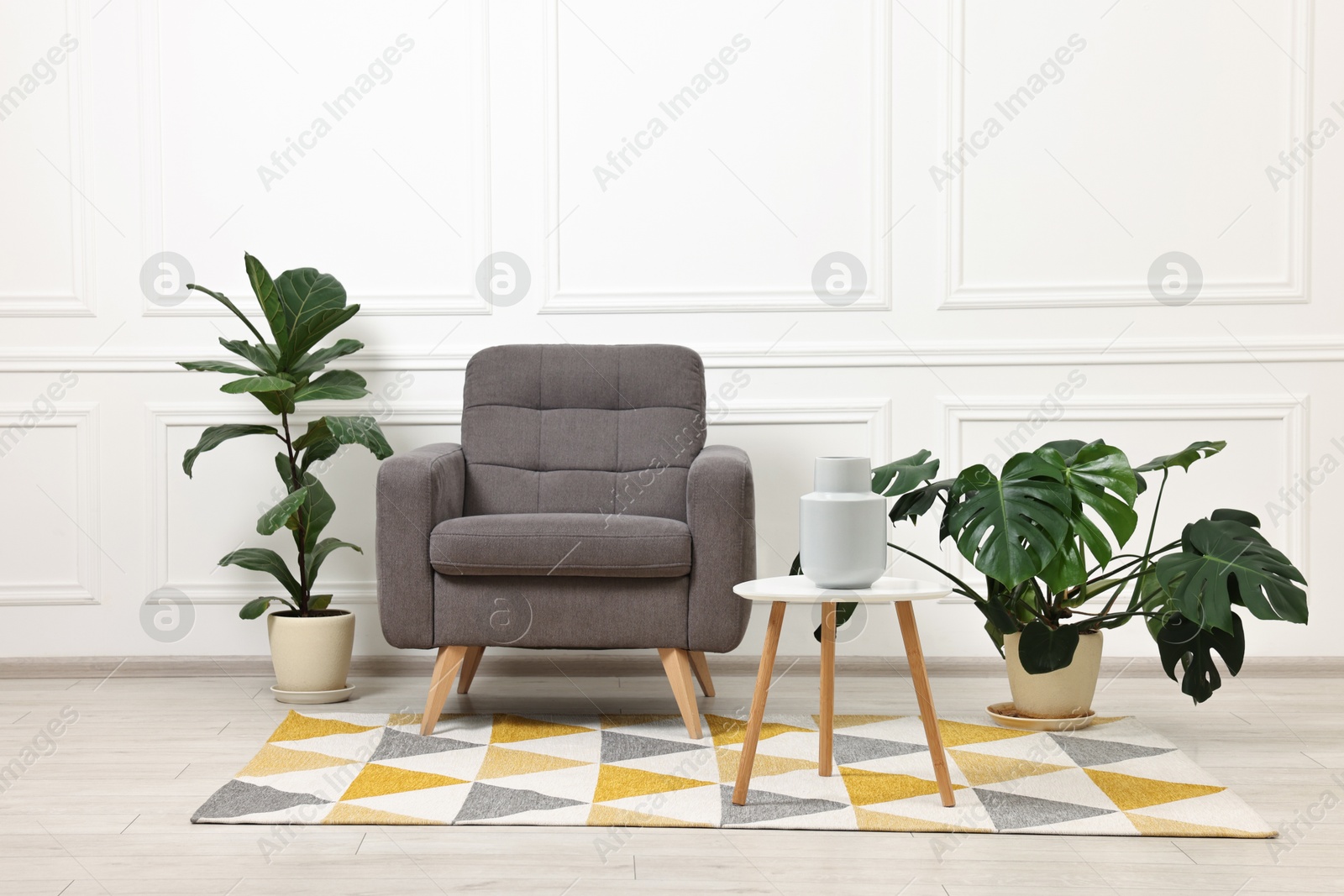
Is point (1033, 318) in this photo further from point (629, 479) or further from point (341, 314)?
point (341, 314)

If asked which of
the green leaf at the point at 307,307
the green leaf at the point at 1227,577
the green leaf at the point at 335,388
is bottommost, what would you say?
the green leaf at the point at 1227,577

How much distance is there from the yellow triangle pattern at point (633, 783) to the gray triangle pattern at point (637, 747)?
92mm

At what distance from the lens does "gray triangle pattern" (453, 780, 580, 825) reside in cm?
195

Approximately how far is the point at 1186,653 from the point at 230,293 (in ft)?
9.18

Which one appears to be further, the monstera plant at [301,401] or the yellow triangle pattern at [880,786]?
the monstera plant at [301,401]

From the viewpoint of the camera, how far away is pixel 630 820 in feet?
6.27

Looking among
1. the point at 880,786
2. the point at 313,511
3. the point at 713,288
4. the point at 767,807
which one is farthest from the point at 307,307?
the point at 880,786

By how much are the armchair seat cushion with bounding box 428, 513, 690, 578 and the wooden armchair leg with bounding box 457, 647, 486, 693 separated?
475 mm

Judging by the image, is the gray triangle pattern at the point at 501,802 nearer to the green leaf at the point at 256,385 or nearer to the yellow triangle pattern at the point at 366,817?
the yellow triangle pattern at the point at 366,817

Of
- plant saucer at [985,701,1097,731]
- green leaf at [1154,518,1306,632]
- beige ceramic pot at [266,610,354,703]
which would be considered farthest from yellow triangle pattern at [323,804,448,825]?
green leaf at [1154,518,1306,632]

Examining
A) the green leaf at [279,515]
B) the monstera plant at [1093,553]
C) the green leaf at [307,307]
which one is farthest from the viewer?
the green leaf at [307,307]

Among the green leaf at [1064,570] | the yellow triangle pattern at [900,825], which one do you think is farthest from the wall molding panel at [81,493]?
the green leaf at [1064,570]

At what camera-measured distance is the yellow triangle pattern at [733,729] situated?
2430 mm

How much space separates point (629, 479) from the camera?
9.41ft
